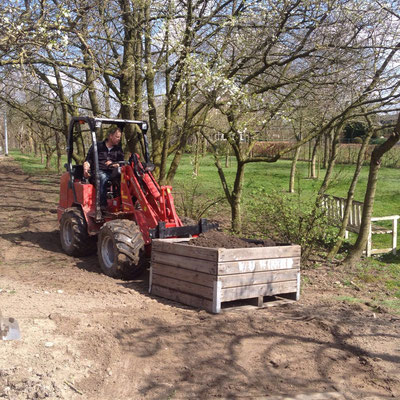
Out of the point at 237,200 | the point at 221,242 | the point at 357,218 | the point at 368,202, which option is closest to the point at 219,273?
the point at 221,242

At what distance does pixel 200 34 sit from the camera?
10.8 m

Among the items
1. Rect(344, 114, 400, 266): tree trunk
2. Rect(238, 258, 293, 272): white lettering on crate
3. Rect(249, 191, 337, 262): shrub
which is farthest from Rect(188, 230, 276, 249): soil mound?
Rect(344, 114, 400, 266): tree trunk

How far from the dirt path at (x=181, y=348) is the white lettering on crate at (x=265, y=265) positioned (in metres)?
0.54

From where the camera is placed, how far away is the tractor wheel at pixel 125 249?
764cm

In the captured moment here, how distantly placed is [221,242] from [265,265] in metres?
0.78

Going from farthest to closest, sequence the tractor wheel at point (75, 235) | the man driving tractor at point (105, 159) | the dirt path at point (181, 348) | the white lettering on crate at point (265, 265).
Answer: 1. the tractor wheel at point (75, 235)
2. the man driving tractor at point (105, 159)
3. the white lettering on crate at point (265, 265)
4. the dirt path at point (181, 348)

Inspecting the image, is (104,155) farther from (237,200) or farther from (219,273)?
(219,273)

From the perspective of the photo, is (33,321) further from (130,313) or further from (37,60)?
(37,60)

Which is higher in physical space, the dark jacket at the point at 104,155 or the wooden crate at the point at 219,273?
the dark jacket at the point at 104,155

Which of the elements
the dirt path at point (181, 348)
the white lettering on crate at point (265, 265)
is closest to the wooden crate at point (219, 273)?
the white lettering on crate at point (265, 265)

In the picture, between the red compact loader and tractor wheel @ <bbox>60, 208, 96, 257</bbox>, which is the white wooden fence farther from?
tractor wheel @ <bbox>60, 208, 96, 257</bbox>

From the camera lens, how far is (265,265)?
664 centimetres

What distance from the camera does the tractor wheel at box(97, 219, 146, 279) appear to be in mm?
7641

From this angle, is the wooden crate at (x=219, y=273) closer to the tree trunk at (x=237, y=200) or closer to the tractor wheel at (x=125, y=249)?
the tractor wheel at (x=125, y=249)
